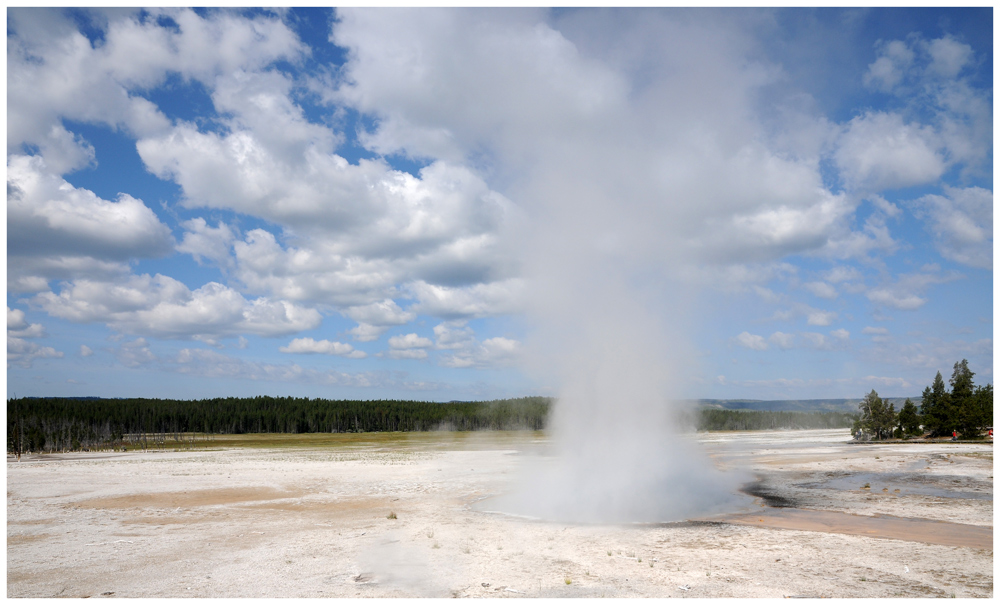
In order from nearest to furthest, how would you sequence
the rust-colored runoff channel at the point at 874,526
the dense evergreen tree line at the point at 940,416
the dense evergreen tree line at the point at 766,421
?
the rust-colored runoff channel at the point at 874,526 → the dense evergreen tree line at the point at 940,416 → the dense evergreen tree line at the point at 766,421

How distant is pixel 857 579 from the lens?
10039 mm

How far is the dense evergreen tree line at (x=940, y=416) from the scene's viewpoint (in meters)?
52.1

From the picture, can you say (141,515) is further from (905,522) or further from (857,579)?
(905,522)

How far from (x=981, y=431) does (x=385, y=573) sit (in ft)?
232

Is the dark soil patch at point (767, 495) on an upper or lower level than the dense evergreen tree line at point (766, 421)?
upper

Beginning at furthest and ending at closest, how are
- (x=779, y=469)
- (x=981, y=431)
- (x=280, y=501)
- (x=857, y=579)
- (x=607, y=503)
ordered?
(x=981, y=431) < (x=779, y=469) < (x=280, y=501) < (x=607, y=503) < (x=857, y=579)

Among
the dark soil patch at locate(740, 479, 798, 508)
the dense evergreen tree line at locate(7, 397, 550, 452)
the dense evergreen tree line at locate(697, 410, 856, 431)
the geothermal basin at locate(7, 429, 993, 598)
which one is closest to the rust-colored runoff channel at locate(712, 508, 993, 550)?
the geothermal basin at locate(7, 429, 993, 598)

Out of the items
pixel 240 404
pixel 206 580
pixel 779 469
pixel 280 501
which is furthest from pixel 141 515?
pixel 240 404

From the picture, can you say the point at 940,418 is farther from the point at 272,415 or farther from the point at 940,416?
the point at 272,415

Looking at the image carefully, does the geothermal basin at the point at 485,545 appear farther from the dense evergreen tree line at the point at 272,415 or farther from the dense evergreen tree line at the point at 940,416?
the dense evergreen tree line at the point at 272,415

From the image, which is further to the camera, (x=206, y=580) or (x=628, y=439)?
(x=628, y=439)

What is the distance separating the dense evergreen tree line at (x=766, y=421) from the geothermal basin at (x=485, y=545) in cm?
11617

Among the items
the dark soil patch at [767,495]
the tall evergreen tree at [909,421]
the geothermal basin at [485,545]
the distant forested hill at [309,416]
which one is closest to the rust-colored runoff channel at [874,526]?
the geothermal basin at [485,545]

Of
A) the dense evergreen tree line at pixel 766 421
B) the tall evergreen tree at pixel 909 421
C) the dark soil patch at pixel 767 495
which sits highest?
the dark soil patch at pixel 767 495
